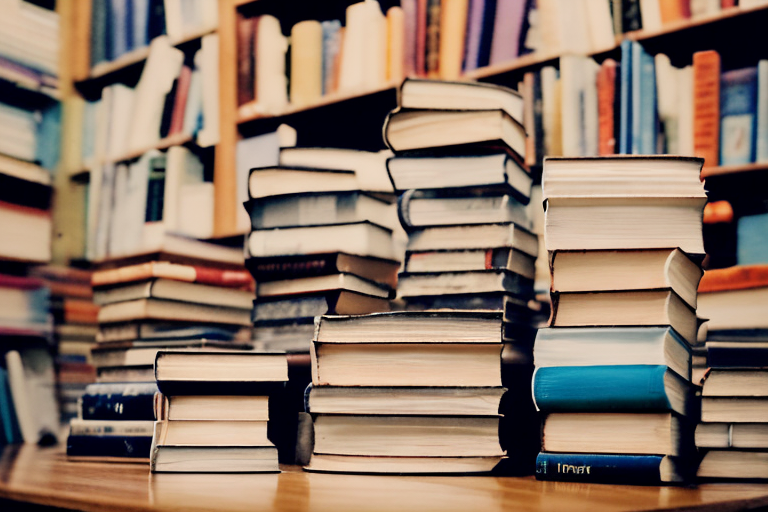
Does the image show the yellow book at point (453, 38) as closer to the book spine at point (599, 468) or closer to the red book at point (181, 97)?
the red book at point (181, 97)

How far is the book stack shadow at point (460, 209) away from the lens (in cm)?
109

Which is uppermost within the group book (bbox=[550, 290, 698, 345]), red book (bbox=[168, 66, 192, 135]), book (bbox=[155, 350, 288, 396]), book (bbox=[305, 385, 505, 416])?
red book (bbox=[168, 66, 192, 135])

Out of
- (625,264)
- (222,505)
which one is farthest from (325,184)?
(222,505)

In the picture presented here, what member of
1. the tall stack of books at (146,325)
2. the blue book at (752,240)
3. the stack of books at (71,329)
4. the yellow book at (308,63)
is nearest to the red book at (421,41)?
the yellow book at (308,63)

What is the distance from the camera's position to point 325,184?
1263mm

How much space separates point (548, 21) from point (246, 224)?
0.82 meters

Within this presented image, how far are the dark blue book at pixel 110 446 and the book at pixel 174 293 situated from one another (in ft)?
1.26

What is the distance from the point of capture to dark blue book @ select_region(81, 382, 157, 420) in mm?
1149

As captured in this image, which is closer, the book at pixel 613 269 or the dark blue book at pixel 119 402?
the book at pixel 613 269

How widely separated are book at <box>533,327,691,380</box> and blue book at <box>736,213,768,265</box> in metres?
0.48

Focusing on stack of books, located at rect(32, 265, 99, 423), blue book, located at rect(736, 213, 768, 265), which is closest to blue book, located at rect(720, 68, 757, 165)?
blue book, located at rect(736, 213, 768, 265)

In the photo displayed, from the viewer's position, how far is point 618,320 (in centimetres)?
87

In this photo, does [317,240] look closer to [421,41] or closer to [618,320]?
[618,320]

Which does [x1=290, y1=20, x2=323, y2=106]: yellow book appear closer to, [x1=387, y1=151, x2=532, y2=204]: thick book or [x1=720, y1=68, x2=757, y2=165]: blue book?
[x1=387, y1=151, x2=532, y2=204]: thick book
